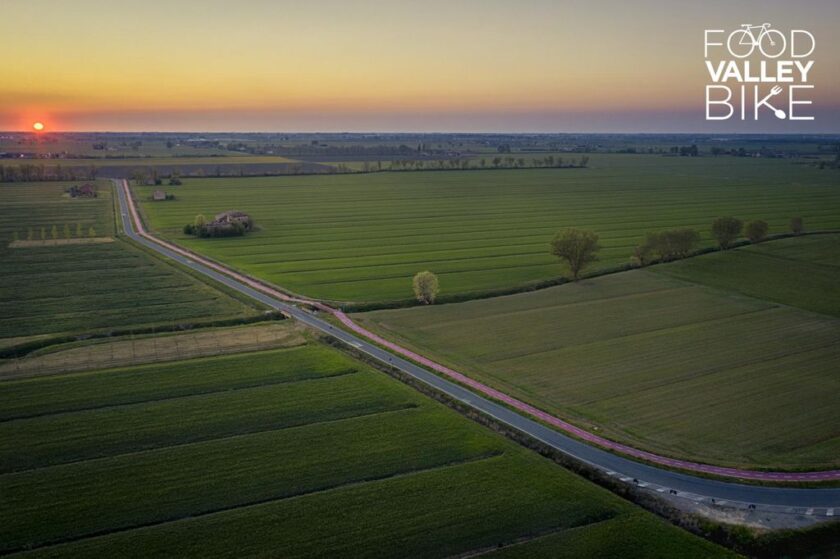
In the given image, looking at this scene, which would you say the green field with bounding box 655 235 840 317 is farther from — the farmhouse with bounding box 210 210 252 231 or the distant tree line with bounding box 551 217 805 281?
the farmhouse with bounding box 210 210 252 231

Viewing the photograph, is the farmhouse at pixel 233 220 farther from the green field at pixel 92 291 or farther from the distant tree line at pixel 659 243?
the distant tree line at pixel 659 243

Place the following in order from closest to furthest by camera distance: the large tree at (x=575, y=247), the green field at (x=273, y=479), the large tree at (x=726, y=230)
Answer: the green field at (x=273, y=479), the large tree at (x=575, y=247), the large tree at (x=726, y=230)

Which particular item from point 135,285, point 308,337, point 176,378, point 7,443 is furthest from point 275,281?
point 7,443

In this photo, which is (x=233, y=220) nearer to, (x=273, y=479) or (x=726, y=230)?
(x=726, y=230)

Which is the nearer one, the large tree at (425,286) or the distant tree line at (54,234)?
the large tree at (425,286)

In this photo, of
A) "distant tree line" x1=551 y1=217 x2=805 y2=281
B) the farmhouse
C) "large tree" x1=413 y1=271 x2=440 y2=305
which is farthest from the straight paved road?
the farmhouse

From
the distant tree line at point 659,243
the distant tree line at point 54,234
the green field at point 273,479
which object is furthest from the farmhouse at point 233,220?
the green field at point 273,479
